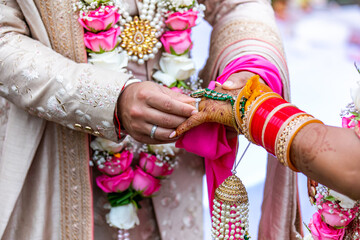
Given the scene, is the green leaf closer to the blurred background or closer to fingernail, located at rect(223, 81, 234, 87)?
fingernail, located at rect(223, 81, 234, 87)

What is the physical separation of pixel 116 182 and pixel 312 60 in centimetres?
254

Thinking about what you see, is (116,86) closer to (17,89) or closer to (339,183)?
(17,89)

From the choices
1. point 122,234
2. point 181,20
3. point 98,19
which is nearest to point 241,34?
point 181,20

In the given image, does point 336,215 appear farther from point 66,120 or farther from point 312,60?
point 312,60

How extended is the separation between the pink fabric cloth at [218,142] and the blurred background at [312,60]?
92cm

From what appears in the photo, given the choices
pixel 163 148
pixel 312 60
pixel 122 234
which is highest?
pixel 163 148

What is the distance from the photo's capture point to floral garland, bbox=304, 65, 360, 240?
0.69m

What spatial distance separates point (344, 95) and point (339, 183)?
7.21 feet

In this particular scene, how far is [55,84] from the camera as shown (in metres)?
0.90

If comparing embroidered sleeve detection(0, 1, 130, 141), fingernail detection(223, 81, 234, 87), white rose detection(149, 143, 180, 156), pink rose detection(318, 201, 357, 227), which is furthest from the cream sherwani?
pink rose detection(318, 201, 357, 227)

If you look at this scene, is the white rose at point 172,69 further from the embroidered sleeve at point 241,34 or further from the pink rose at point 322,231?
the pink rose at point 322,231

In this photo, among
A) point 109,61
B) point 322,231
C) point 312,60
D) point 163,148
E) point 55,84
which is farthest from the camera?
point 312,60

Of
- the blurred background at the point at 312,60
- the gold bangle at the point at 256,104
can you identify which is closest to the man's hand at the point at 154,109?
the gold bangle at the point at 256,104

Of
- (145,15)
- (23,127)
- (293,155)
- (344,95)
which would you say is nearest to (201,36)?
(344,95)
